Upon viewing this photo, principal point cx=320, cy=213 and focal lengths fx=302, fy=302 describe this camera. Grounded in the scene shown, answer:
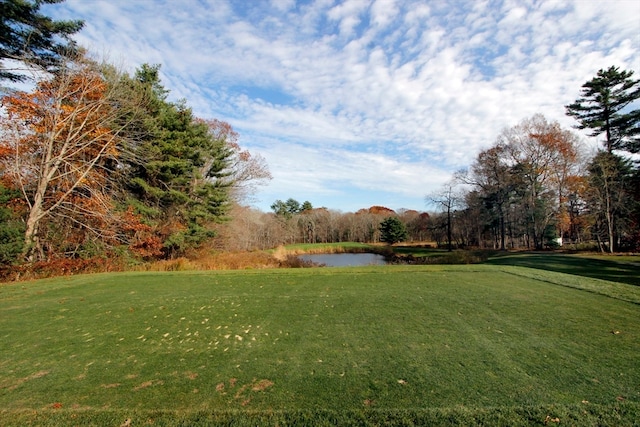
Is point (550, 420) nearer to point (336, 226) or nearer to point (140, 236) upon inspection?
point (140, 236)

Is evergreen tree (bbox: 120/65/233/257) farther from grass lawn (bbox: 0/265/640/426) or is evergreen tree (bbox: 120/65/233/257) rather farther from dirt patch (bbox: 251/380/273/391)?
dirt patch (bbox: 251/380/273/391)

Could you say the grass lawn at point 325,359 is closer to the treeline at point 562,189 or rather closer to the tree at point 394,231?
the treeline at point 562,189

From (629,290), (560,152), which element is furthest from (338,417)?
(560,152)

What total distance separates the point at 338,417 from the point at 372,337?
1881 mm

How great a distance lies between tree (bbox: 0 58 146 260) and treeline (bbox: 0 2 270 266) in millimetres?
43

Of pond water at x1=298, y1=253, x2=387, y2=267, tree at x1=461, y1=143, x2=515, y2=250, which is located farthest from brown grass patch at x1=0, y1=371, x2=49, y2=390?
tree at x1=461, y1=143, x2=515, y2=250

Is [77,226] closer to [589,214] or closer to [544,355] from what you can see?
[544,355]

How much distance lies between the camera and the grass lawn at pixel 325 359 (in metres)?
2.54

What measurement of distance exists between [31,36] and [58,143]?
13.9ft

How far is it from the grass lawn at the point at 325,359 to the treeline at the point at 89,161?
7.73 m

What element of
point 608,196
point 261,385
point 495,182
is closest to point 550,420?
point 261,385

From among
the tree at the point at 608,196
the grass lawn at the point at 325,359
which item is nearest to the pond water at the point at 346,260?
the tree at the point at 608,196

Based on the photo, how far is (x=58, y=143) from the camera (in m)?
13.3

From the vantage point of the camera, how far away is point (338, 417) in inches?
97.0
